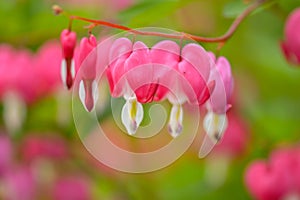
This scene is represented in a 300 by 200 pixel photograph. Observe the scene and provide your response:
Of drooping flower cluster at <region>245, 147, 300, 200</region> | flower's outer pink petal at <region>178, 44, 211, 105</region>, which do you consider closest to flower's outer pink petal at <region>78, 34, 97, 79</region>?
flower's outer pink petal at <region>178, 44, 211, 105</region>

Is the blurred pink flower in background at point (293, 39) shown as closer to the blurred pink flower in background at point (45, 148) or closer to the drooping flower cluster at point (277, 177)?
the drooping flower cluster at point (277, 177)

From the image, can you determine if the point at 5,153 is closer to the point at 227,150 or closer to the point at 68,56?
the point at 227,150

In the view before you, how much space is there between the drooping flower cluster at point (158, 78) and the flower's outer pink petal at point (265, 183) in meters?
0.37

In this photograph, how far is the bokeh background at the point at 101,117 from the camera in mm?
1726

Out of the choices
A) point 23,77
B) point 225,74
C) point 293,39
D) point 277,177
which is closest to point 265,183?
point 277,177

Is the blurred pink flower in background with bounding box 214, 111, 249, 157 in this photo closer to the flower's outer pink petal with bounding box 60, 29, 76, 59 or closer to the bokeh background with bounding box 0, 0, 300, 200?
the bokeh background with bounding box 0, 0, 300, 200

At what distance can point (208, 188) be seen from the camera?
182cm

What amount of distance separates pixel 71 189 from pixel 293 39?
2.72 feet

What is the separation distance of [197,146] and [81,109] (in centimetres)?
36

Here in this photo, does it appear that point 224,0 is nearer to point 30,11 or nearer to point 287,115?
point 287,115

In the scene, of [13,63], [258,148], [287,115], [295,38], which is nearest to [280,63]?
[287,115]

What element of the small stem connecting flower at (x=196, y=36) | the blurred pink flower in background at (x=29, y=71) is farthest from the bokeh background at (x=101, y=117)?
the small stem connecting flower at (x=196, y=36)

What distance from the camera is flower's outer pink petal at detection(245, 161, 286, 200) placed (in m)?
1.36

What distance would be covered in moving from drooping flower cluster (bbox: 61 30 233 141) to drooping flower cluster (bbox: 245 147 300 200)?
0.38 m
